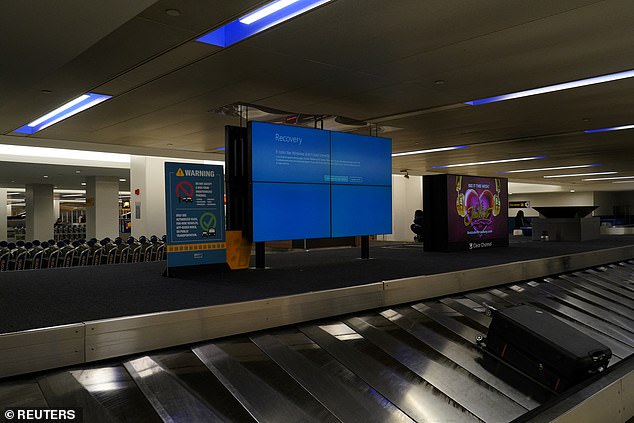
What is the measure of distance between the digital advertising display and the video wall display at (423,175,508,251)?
4.37 m

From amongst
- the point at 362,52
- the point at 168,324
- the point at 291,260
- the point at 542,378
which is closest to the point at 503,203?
the point at 291,260

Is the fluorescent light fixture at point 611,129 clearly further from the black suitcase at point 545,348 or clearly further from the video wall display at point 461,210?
the black suitcase at point 545,348

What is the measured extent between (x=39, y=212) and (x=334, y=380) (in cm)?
2506

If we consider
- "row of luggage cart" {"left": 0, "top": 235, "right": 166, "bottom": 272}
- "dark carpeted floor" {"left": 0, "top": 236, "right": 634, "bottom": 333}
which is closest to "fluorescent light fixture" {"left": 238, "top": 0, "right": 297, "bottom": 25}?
"dark carpeted floor" {"left": 0, "top": 236, "right": 634, "bottom": 333}

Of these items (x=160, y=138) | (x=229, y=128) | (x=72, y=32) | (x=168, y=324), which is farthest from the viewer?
(x=160, y=138)

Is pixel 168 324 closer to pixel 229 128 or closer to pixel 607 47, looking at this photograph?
pixel 229 128

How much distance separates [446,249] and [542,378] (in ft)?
16.9

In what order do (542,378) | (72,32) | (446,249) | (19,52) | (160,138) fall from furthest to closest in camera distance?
1. (160,138)
2. (446,249)
3. (19,52)
4. (72,32)
5. (542,378)

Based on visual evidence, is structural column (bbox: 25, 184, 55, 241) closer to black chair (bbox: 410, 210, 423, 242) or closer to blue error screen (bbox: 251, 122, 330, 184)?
black chair (bbox: 410, 210, 423, 242)

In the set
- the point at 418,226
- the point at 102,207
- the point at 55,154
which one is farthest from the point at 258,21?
the point at 102,207

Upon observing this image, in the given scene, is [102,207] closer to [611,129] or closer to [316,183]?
[316,183]

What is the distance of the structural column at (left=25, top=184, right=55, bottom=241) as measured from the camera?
24.0 metres

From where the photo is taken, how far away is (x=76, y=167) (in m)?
16.7

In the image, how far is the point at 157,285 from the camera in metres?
4.97
